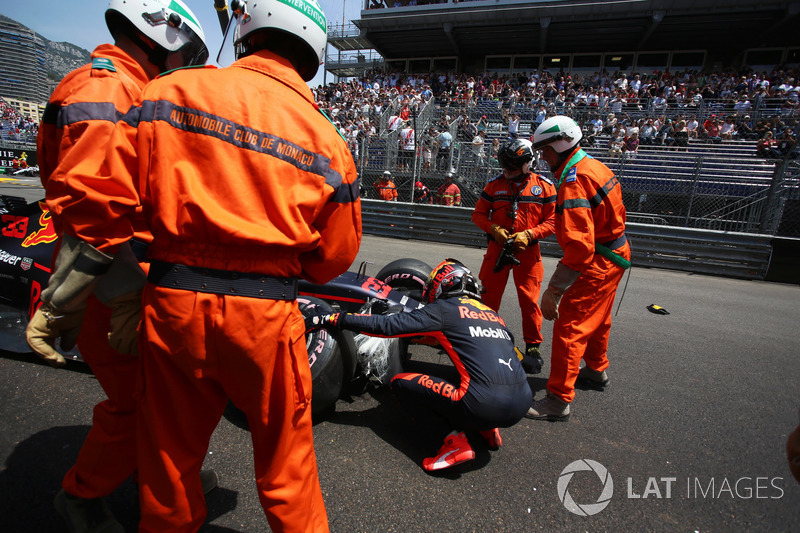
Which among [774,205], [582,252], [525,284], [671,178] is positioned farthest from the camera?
[671,178]

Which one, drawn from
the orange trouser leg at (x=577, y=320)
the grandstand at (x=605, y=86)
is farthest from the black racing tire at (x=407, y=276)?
the grandstand at (x=605, y=86)

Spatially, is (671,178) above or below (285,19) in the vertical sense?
above

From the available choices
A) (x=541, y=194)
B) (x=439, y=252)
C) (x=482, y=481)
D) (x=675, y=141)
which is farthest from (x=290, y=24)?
(x=675, y=141)

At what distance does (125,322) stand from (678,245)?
9685 millimetres

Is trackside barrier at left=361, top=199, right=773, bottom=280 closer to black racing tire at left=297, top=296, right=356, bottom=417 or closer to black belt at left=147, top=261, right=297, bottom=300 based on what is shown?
black racing tire at left=297, top=296, right=356, bottom=417

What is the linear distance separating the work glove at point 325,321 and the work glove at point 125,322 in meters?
1.15

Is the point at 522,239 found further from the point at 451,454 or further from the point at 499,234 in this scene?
the point at 451,454

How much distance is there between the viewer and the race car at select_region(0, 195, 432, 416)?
2600mm

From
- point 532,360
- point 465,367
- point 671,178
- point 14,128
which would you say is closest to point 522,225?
point 532,360

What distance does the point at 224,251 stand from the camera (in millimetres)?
1211

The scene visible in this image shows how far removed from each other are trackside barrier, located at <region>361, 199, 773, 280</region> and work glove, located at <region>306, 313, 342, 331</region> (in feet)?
25.7

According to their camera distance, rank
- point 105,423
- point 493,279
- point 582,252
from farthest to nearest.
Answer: point 493,279, point 582,252, point 105,423

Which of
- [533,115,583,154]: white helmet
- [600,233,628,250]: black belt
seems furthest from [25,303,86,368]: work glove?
[600,233,628,250]: black belt

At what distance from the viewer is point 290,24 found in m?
1.36
